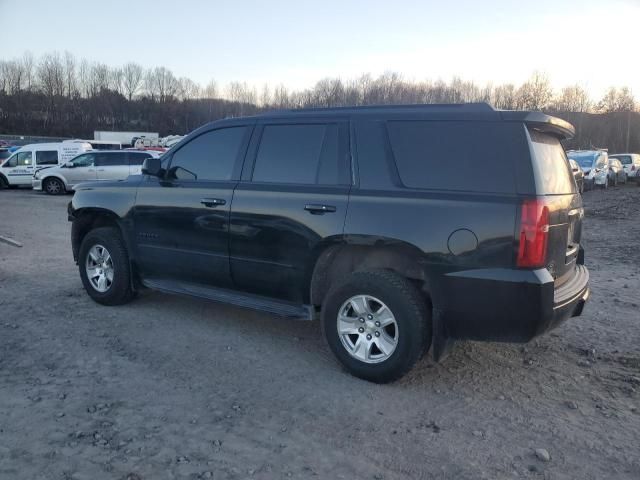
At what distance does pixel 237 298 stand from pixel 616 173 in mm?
30575

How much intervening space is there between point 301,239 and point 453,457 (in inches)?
78.8

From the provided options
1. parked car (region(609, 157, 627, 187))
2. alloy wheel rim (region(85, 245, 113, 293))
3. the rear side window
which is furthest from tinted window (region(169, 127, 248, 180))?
the rear side window

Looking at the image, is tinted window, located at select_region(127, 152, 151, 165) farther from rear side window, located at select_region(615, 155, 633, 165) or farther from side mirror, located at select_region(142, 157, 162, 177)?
rear side window, located at select_region(615, 155, 633, 165)

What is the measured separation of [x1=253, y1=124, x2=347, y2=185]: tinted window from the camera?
4.45 m

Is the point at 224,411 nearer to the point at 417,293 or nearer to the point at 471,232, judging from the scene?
the point at 417,293

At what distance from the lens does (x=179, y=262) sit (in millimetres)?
5324

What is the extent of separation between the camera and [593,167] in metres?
25.6

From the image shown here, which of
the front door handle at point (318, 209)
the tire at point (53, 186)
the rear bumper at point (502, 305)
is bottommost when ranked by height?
the rear bumper at point (502, 305)

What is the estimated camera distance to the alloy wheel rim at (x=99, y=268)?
19.5 feet

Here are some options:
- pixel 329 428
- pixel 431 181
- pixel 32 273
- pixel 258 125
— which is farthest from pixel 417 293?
pixel 32 273

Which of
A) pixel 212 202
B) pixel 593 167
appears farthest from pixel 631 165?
pixel 212 202

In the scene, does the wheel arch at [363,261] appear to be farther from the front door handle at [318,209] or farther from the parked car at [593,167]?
the parked car at [593,167]

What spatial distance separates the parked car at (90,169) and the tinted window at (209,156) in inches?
685

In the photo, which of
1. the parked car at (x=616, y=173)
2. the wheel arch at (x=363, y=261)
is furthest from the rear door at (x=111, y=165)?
the parked car at (x=616, y=173)
